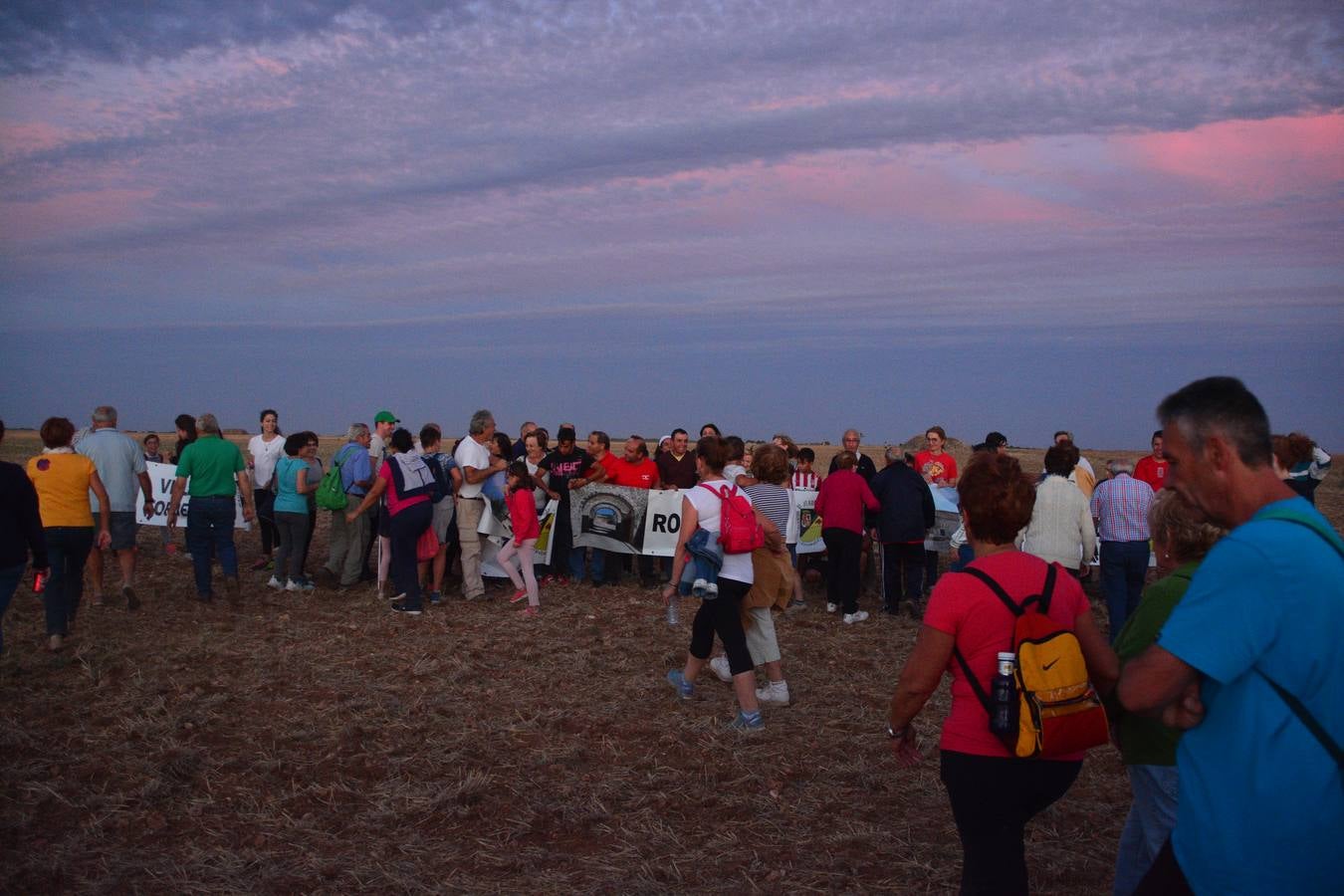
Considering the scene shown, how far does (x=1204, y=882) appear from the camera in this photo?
94.6 inches

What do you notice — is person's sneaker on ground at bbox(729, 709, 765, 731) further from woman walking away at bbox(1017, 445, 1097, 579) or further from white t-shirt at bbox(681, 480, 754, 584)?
woman walking away at bbox(1017, 445, 1097, 579)

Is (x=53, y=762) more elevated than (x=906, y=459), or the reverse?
(x=906, y=459)

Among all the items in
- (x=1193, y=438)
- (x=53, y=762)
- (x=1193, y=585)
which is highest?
(x=1193, y=438)

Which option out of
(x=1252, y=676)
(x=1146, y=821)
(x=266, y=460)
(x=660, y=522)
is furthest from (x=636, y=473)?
(x=1252, y=676)

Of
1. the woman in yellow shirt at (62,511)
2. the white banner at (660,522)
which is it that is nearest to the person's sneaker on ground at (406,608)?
the woman in yellow shirt at (62,511)

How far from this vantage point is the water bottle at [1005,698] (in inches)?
127

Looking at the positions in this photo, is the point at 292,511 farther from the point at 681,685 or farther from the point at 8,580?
the point at 681,685

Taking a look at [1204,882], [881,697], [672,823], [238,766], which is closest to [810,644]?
[881,697]

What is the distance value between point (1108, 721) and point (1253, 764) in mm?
1162

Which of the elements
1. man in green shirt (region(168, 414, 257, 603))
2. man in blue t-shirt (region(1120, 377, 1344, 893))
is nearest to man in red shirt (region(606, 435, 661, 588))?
man in green shirt (region(168, 414, 257, 603))

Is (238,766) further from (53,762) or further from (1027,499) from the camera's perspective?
(1027,499)

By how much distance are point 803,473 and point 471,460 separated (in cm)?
461

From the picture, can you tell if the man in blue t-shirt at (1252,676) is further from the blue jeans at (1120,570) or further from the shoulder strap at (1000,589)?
the blue jeans at (1120,570)

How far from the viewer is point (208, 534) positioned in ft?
37.4
